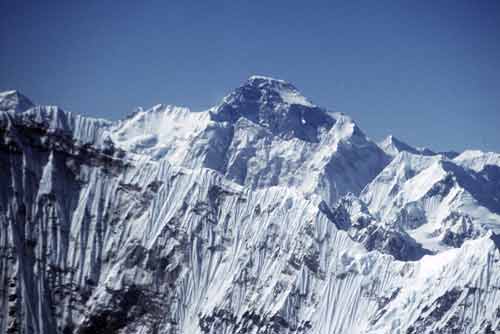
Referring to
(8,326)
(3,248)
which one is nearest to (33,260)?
(3,248)

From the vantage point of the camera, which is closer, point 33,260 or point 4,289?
point 4,289

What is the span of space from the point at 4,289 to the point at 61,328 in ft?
68.5

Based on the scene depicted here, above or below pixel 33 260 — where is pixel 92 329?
below

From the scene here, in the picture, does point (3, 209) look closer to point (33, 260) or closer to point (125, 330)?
point (33, 260)

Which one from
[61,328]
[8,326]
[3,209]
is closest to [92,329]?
[61,328]

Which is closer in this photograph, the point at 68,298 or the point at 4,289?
the point at 4,289

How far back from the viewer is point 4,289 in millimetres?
184250

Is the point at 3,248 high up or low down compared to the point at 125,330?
up

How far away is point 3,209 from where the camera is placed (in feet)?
650

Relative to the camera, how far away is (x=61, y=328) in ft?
634

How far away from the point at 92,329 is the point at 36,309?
57.4 ft

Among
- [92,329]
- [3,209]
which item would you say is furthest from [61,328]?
[3,209]

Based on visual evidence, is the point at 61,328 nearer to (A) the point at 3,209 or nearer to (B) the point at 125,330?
(B) the point at 125,330

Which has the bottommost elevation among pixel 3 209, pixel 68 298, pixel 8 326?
pixel 8 326
